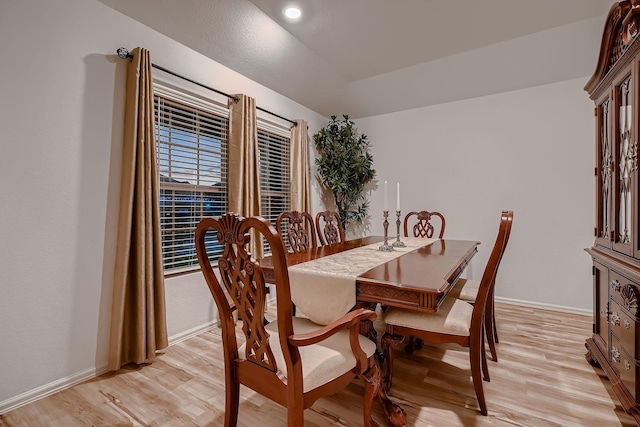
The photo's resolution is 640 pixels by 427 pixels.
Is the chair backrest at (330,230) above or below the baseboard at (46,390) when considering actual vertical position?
above

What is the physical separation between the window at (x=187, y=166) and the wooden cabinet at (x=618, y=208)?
2.93 metres

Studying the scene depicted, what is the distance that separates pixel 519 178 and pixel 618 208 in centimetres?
187

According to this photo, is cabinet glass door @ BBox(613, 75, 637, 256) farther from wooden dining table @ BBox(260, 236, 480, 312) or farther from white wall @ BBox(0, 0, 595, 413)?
white wall @ BBox(0, 0, 595, 413)

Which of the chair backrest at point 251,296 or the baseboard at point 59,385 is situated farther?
the baseboard at point 59,385

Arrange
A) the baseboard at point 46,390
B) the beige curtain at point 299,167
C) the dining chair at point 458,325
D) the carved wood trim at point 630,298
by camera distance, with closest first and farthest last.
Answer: the carved wood trim at point 630,298
the dining chair at point 458,325
the baseboard at point 46,390
the beige curtain at point 299,167

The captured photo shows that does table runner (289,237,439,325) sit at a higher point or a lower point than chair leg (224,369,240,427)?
higher

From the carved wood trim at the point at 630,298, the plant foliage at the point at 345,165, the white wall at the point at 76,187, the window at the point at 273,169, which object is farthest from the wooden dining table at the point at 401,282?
the plant foliage at the point at 345,165

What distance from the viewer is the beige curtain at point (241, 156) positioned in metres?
2.91

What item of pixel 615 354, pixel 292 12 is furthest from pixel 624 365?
pixel 292 12

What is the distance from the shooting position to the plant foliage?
4242 mm

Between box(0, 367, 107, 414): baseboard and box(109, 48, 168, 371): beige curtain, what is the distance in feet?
0.44

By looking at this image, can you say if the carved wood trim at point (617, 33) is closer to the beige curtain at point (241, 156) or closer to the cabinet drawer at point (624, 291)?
the cabinet drawer at point (624, 291)

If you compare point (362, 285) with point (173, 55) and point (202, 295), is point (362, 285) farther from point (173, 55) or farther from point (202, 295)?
point (173, 55)

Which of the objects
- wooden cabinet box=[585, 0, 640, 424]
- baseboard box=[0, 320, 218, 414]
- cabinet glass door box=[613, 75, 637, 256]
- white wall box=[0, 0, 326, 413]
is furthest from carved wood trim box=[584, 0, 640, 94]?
baseboard box=[0, 320, 218, 414]
